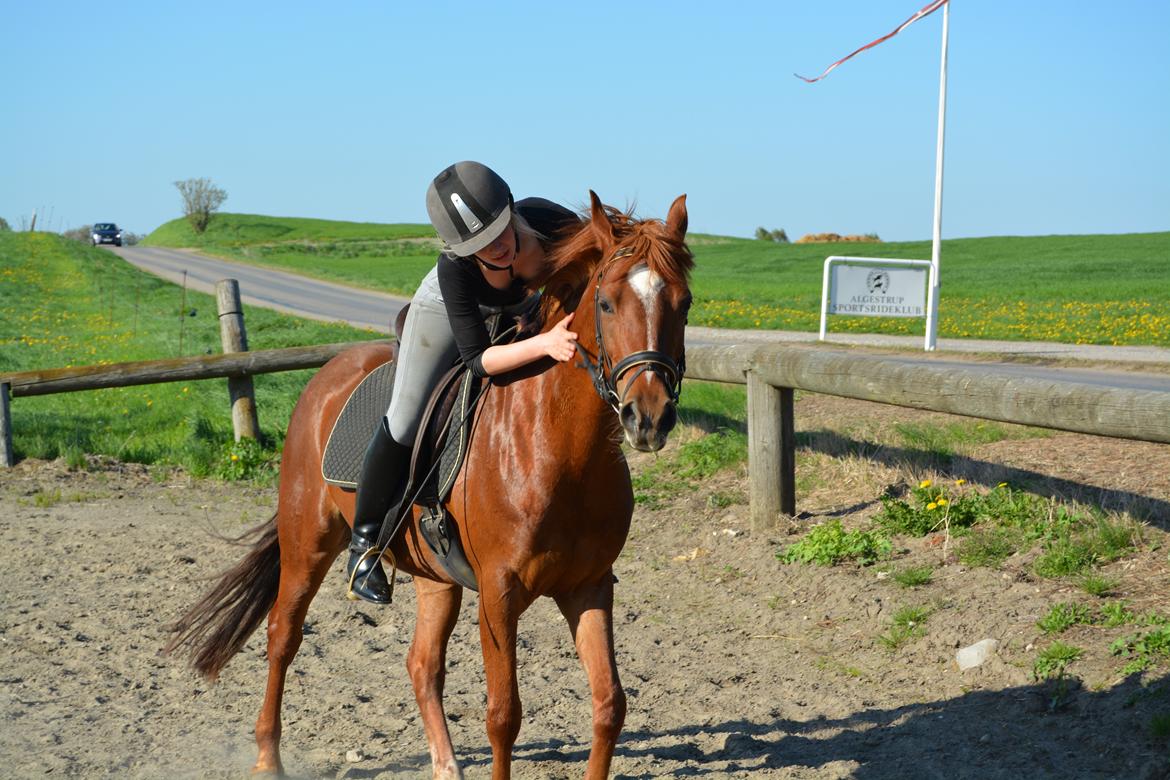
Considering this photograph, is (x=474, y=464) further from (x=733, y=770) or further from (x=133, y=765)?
(x=133, y=765)

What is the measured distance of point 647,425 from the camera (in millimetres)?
3283

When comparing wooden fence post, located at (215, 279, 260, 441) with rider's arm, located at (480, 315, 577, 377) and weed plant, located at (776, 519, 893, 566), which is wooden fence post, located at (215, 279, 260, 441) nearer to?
weed plant, located at (776, 519, 893, 566)

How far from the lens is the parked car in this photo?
7682cm

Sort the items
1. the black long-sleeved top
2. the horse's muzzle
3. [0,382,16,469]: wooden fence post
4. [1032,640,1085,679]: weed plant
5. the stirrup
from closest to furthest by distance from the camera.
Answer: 1. the horse's muzzle
2. the black long-sleeved top
3. the stirrup
4. [1032,640,1085,679]: weed plant
5. [0,382,16,469]: wooden fence post

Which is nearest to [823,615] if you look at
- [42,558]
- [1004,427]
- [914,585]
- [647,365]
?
[914,585]

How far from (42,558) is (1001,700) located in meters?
6.46

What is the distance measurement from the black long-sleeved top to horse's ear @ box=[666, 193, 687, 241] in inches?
17.8

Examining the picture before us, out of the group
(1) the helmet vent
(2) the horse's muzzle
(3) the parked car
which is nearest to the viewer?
(2) the horse's muzzle

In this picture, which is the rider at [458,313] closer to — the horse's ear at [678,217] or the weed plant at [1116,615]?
the horse's ear at [678,217]

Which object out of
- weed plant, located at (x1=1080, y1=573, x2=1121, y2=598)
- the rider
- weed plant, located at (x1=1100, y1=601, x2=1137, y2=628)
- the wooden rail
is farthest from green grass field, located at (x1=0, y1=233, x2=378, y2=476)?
weed plant, located at (x1=1100, y1=601, x2=1137, y2=628)

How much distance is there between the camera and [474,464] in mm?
4199

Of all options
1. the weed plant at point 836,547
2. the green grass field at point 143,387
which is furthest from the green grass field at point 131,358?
the weed plant at point 836,547

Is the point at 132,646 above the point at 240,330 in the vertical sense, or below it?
below

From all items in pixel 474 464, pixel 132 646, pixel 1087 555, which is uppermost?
pixel 474 464
